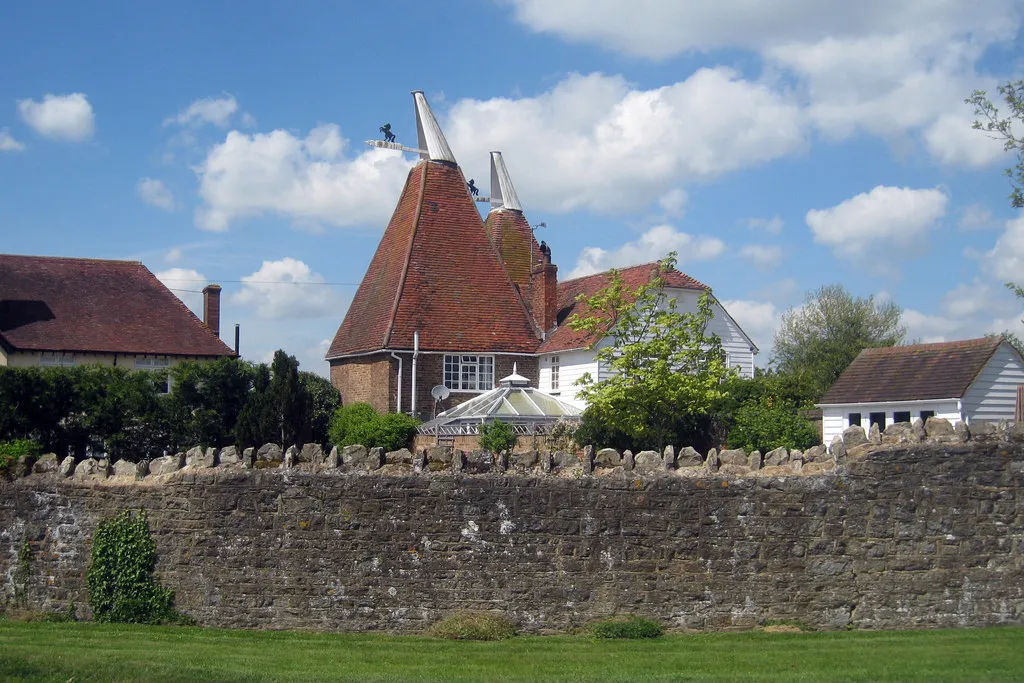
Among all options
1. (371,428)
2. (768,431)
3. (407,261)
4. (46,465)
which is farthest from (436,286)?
(46,465)

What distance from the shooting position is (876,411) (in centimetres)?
3120

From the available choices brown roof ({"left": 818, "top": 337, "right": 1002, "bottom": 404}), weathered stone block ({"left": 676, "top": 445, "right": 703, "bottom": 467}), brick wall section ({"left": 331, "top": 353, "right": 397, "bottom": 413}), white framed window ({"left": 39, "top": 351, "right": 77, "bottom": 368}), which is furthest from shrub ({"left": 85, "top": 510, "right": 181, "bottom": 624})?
white framed window ({"left": 39, "top": 351, "right": 77, "bottom": 368})

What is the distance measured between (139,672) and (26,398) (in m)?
16.4

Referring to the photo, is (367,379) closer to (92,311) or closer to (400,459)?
Answer: (92,311)

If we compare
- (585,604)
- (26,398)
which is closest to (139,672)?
(585,604)

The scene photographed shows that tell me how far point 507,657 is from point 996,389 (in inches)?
893

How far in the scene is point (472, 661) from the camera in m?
11.1

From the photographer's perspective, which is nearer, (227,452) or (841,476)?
(841,476)

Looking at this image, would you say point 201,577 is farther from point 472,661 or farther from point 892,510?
point 892,510

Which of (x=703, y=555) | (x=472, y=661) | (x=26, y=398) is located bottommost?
(x=472, y=661)

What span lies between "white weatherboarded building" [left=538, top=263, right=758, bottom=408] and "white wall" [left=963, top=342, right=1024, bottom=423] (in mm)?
7420

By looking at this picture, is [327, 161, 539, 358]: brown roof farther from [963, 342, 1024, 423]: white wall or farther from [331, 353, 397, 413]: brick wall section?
[963, 342, 1024, 423]: white wall

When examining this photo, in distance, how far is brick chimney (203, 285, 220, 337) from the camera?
1632 inches

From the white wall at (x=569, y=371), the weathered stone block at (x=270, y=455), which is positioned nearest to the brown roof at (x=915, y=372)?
the white wall at (x=569, y=371)
